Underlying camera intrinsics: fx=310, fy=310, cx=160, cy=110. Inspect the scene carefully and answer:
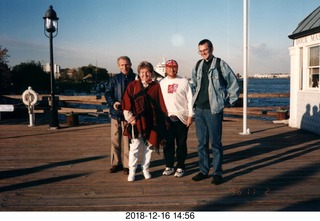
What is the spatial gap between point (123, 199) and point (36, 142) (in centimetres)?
Answer: 428

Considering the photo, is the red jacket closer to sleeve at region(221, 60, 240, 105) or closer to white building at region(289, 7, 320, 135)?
sleeve at region(221, 60, 240, 105)

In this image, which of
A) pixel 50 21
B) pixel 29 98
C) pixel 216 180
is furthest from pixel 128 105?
pixel 29 98

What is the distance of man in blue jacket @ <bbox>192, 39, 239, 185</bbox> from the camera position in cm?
397

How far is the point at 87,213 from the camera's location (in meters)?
2.88

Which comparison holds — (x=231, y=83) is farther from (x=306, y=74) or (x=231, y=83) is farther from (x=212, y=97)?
(x=306, y=74)

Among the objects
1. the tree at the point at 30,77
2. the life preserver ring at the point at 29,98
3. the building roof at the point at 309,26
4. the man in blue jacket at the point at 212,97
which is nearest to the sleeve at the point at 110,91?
the man in blue jacket at the point at 212,97

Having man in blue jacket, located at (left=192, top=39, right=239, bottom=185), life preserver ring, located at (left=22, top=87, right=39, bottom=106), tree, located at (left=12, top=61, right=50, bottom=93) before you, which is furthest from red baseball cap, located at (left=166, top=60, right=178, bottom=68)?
tree, located at (left=12, top=61, right=50, bottom=93)

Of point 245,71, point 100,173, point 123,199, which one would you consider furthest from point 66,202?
point 245,71

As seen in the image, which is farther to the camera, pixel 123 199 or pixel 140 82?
pixel 140 82

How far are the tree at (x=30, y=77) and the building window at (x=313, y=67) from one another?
56.8 metres

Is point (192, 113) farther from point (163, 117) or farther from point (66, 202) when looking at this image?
point (66, 202)

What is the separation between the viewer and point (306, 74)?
26.1 feet

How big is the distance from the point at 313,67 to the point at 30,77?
6146cm

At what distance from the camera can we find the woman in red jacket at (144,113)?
4023 millimetres
